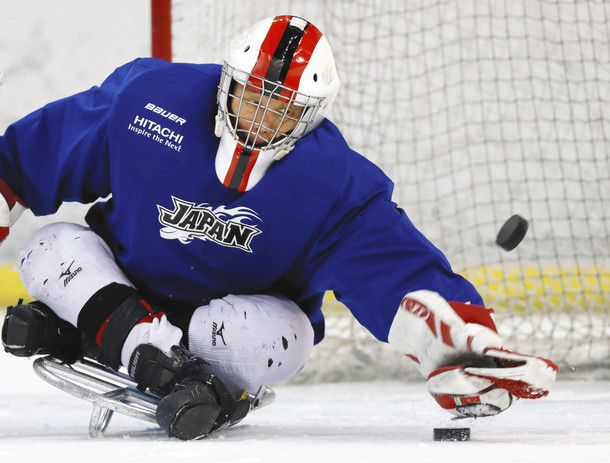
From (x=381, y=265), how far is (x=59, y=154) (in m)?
0.74

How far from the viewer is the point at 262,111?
1639 millimetres

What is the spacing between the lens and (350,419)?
2035 mm

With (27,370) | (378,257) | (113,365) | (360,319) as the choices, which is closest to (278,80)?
(378,257)

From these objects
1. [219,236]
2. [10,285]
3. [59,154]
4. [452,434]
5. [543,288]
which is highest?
[59,154]

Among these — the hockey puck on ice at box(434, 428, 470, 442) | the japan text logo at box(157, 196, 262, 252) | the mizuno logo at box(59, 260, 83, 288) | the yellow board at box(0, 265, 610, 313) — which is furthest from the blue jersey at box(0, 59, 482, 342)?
the yellow board at box(0, 265, 610, 313)

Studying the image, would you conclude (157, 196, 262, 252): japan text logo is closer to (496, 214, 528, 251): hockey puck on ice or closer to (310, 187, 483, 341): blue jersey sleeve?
(310, 187, 483, 341): blue jersey sleeve

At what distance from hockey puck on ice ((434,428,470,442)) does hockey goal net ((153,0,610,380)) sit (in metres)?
1.56

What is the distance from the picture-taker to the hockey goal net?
10.5 feet

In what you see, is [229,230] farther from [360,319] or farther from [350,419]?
[350,419]

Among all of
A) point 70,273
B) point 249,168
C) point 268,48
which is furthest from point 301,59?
point 70,273

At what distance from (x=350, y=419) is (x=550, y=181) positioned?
69.7 inches

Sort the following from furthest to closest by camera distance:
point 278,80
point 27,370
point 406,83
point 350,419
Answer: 1. point 406,83
2. point 27,370
3. point 350,419
4. point 278,80

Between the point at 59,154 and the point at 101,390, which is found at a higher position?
the point at 59,154

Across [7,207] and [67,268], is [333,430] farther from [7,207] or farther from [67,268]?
[7,207]
